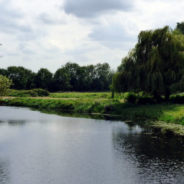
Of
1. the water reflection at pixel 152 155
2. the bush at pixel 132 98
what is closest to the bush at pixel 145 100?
the bush at pixel 132 98

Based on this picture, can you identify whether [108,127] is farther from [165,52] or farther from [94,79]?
[94,79]

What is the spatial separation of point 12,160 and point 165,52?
24966mm

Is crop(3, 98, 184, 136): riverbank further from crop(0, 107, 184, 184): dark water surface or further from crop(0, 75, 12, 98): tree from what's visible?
crop(0, 75, 12, 98): tree

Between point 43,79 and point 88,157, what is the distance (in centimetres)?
9422

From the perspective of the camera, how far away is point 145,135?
22062 millimetres

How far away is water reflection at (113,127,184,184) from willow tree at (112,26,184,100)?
12290 millimetres

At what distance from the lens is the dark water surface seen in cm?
1224

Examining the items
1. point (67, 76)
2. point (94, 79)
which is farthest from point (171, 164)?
point (94, 79)

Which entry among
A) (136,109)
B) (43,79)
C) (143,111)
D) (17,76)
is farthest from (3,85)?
(17,76)

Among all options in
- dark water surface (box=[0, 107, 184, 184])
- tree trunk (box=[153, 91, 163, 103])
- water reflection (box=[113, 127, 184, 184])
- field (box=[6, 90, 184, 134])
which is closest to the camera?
dark water surface (box=[0, 107, 184, 184])

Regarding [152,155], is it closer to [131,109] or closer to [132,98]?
[131,109]

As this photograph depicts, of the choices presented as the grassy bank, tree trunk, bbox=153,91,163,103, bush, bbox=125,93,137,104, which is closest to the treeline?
the grassy bank

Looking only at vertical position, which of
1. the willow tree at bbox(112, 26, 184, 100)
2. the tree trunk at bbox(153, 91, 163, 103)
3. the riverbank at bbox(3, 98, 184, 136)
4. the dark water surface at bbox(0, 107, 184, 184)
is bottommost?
the dark water surface at bbox(0, 107, 184, 184)

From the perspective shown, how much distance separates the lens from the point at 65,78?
10950 cm
